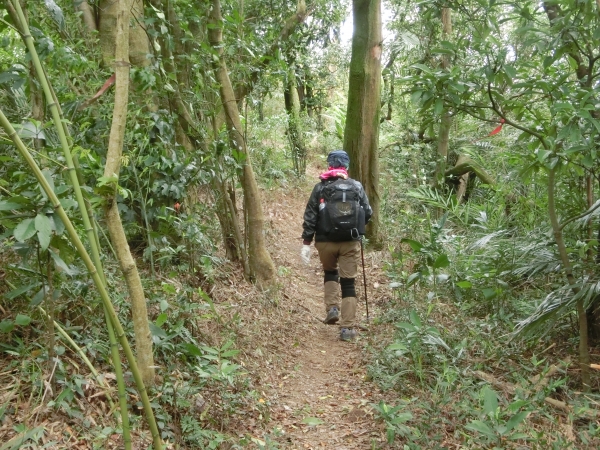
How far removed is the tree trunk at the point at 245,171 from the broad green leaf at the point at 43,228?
3.72 m

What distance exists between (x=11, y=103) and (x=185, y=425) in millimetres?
2776

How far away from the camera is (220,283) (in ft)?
19.0

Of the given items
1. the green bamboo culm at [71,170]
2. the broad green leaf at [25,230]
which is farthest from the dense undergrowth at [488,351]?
the broad green leaf at [25,230]

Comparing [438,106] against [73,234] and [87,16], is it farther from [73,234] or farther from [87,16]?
[87,16]

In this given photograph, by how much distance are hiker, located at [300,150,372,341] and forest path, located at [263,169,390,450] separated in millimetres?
306

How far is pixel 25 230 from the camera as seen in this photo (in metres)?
1.98

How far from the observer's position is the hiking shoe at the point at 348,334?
5.85 meters

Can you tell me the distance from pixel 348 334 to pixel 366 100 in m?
4.57

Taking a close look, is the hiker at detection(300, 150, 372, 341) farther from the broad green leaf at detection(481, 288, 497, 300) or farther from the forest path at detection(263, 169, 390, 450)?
the broad green leaf at detection(481, 288, 497, 300)

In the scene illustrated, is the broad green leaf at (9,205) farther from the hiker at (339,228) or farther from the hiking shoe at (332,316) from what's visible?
the hiking shoe at (332,316)

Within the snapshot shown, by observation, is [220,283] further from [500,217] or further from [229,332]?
[500,217]

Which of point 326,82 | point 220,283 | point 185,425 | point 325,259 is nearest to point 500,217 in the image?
point 325,259

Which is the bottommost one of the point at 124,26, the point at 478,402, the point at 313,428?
the point at 313,428

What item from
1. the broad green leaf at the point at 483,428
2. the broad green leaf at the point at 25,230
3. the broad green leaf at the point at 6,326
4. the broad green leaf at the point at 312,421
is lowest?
the broad green leaf at the point at 312,421
